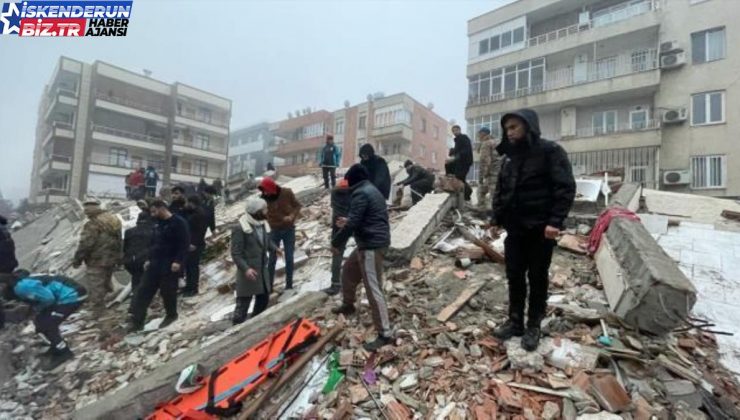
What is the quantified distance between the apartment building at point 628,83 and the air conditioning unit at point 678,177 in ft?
0.15

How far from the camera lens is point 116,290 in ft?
23.6

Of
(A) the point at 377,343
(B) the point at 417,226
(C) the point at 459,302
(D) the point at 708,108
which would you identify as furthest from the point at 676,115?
(A) the point at 377,343

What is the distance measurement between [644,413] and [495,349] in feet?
3.76

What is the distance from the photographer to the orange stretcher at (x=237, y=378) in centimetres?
312

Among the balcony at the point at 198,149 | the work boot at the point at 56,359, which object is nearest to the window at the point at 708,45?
the work boot at the point at 56,359

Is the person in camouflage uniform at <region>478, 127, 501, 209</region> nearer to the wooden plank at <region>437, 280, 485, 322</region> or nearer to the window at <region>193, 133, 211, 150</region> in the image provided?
the wooden plank at <region>437, 280, 485, 322</region>

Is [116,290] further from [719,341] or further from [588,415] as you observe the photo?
[719,341]

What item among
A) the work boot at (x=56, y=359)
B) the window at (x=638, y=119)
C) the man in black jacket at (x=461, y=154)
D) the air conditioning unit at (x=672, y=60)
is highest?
the air conditioning unit at (x=672, y=60)

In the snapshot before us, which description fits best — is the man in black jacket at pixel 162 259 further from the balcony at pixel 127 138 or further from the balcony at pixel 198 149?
the balcony at pixel 198 149

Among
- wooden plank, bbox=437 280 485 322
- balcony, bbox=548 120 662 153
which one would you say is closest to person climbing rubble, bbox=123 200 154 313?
wooden plank, bbox=437 280 485 322

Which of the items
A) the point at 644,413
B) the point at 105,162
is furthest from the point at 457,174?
the point at 105,162

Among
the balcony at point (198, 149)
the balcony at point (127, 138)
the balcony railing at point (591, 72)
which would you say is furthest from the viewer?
the balcony at point (198, 149)

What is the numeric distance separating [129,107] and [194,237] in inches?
1391

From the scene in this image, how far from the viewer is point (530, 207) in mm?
3289
